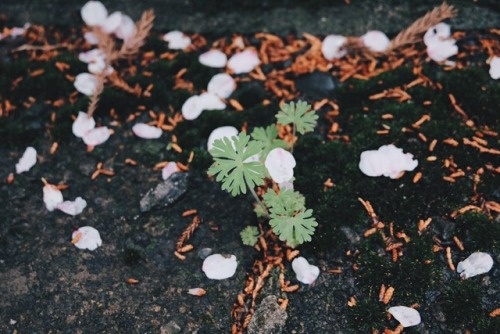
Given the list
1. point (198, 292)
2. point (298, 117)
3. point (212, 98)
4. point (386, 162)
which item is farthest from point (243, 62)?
point (198, 292)

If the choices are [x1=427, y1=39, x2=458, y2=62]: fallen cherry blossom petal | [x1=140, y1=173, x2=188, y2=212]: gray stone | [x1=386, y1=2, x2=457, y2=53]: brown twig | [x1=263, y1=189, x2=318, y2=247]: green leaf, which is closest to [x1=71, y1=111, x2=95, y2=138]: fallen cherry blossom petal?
[x1=140, y1=173, x2=188, y2=212]: gray stone

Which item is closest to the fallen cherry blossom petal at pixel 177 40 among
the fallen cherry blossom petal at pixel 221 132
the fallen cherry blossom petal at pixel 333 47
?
the fallen cherry blossom petal at pixel 221 132

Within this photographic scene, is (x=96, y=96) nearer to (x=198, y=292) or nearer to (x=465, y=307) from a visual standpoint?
(x=198, y=292)

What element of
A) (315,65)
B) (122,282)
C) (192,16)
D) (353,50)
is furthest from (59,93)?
(353,50)

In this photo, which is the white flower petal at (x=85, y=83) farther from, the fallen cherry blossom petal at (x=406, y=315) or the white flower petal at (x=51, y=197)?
the fallen cherry blossom petal at (x=406, y=315)

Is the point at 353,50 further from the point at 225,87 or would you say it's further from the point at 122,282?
the point at 122,282

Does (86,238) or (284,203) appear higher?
(284,203)

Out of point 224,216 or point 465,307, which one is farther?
point 224,216

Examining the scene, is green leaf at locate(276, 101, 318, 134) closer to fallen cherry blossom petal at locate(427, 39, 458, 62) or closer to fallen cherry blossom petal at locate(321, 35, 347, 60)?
fallen cherry blossom petal at locate(321, 35, 347, 60)
